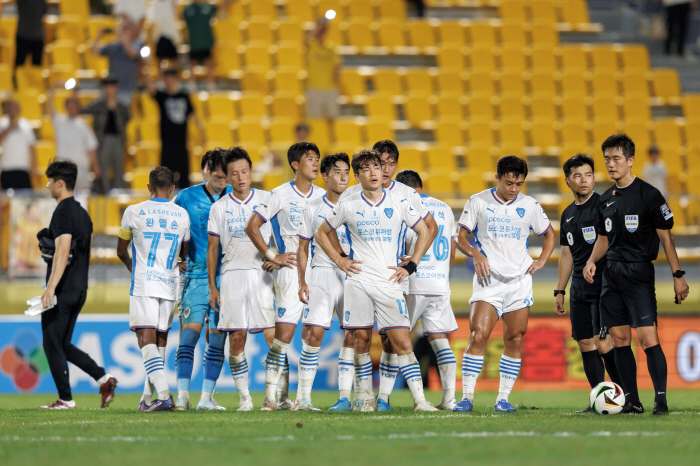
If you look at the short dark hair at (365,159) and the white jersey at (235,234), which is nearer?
the short dark hair at (365,159)

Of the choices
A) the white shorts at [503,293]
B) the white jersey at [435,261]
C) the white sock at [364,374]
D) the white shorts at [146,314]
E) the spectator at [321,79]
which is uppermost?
the spectator at [321,79]

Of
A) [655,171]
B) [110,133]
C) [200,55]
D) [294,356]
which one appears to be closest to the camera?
[294,356]

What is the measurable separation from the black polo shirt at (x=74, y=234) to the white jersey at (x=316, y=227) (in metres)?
2.56

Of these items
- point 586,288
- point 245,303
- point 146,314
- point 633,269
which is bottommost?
point 146,314

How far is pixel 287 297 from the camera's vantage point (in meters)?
8.77

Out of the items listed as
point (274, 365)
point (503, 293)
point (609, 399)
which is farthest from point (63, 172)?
point (609, 399)

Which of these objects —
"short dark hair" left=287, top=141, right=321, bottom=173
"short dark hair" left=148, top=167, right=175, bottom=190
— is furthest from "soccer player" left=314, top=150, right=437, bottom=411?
"short dark hair" left=148, top=167, right=175, bottom=190

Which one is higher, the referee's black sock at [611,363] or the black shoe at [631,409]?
the referee's black sock at [611,363]

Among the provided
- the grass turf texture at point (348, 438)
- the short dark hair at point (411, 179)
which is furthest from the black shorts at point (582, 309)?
the short dark hair at point (411, 179)

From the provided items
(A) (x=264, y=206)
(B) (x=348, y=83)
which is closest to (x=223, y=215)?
(A) (x=264, y=206)

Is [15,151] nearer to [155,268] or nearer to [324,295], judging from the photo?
[155,268]

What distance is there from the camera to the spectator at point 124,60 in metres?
16.6

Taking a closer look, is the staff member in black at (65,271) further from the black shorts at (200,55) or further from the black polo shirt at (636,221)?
the black shorts at (200,55)

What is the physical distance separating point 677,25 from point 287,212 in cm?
1534
